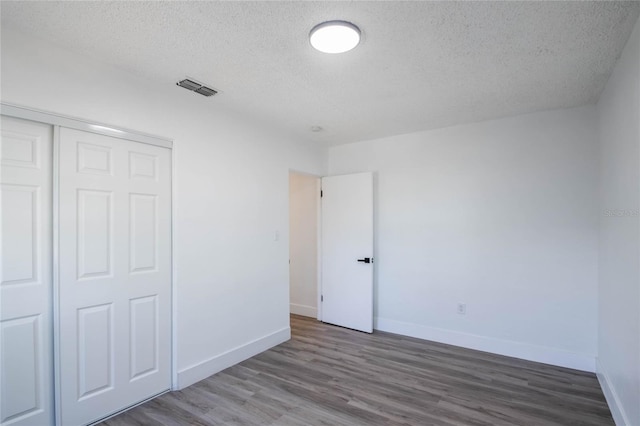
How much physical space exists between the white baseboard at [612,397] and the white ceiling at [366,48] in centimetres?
236

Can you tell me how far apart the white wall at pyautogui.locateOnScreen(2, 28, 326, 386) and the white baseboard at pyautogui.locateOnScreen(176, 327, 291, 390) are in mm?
10

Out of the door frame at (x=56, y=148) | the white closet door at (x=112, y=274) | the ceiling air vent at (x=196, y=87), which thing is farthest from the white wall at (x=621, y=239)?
the door frame at (x=56, y=148)

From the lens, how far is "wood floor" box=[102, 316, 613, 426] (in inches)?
91.7

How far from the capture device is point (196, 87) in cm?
267

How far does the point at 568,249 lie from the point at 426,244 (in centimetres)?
138

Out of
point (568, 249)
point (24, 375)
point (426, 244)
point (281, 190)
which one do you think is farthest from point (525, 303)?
point (24, 375)

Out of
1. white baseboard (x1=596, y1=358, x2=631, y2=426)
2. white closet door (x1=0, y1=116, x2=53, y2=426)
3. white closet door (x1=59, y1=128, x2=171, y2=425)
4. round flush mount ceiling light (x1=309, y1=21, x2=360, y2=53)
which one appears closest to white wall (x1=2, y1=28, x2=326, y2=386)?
white closet door (x1=59, y1=128, x2=171, y2=425)

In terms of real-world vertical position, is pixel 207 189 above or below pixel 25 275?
above

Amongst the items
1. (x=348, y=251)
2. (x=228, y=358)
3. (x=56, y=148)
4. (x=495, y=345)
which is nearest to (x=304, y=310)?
(x=348, y=251)

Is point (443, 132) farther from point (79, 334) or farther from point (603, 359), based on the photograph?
point (79, 334)

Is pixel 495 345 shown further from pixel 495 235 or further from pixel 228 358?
pixel 228 358

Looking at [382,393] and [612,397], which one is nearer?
[612,397]

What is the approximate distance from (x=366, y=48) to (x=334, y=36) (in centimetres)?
30

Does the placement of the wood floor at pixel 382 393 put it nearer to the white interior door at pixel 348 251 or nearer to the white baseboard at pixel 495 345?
the white baseboard at pixel 495 345
